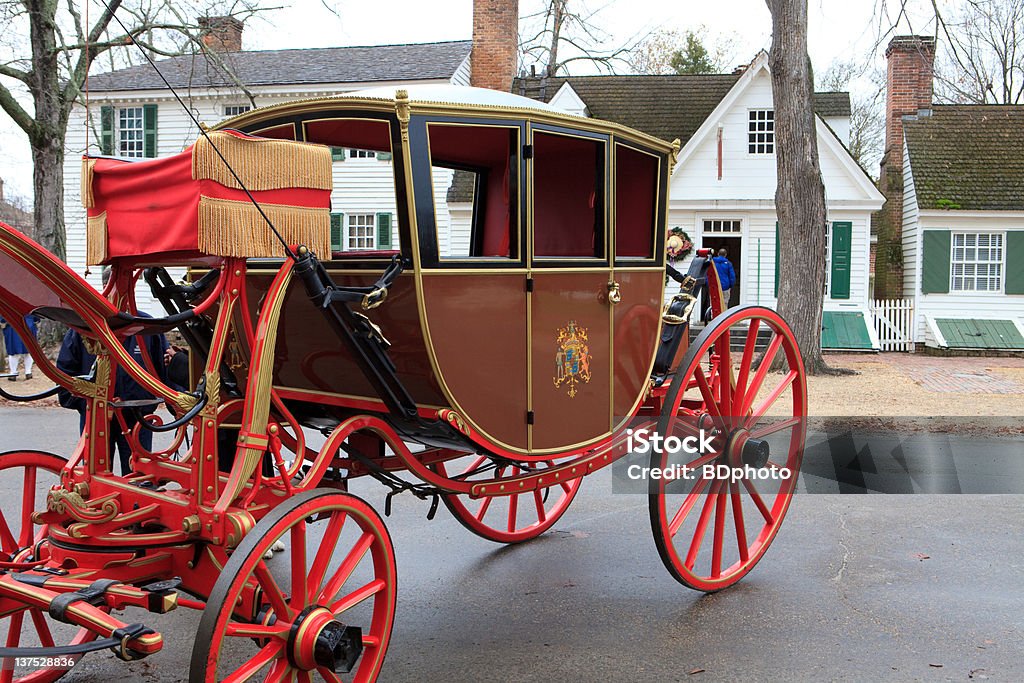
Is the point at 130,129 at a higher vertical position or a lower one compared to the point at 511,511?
higher

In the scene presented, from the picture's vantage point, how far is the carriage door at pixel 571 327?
4059 millimetres

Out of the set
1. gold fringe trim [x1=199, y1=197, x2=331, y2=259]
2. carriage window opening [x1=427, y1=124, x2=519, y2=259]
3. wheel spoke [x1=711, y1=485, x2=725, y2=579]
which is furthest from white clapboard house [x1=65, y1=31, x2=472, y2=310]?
gold fringe trim [x1=199, y1=197, x2=331, y2=259]

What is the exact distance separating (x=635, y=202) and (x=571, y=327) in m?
1.02

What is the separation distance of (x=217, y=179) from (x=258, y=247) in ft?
0.87

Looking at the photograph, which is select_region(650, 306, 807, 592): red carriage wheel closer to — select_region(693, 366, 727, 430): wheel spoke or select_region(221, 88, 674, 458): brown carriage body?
select_region(693, 366, 727, 430): wheel spoke

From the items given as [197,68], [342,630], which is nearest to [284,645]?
[342,630]

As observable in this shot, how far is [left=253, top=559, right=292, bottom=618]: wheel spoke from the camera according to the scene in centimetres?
297

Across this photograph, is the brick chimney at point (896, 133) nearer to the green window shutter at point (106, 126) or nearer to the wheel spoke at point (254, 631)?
the green window shutter at point (106, 126)

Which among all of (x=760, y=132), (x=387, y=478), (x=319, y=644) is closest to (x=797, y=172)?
(x=760, y=132)

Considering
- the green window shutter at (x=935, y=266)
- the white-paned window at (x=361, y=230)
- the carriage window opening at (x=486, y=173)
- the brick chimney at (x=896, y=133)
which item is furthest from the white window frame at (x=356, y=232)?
the carriage window opening at (x=486, y=173)

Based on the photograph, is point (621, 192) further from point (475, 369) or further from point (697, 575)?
point (697, 575)

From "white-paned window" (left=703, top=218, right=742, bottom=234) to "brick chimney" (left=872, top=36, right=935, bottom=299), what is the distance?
14.5ft

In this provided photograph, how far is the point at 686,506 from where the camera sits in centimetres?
482

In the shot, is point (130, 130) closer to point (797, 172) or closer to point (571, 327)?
point (797, 172)
